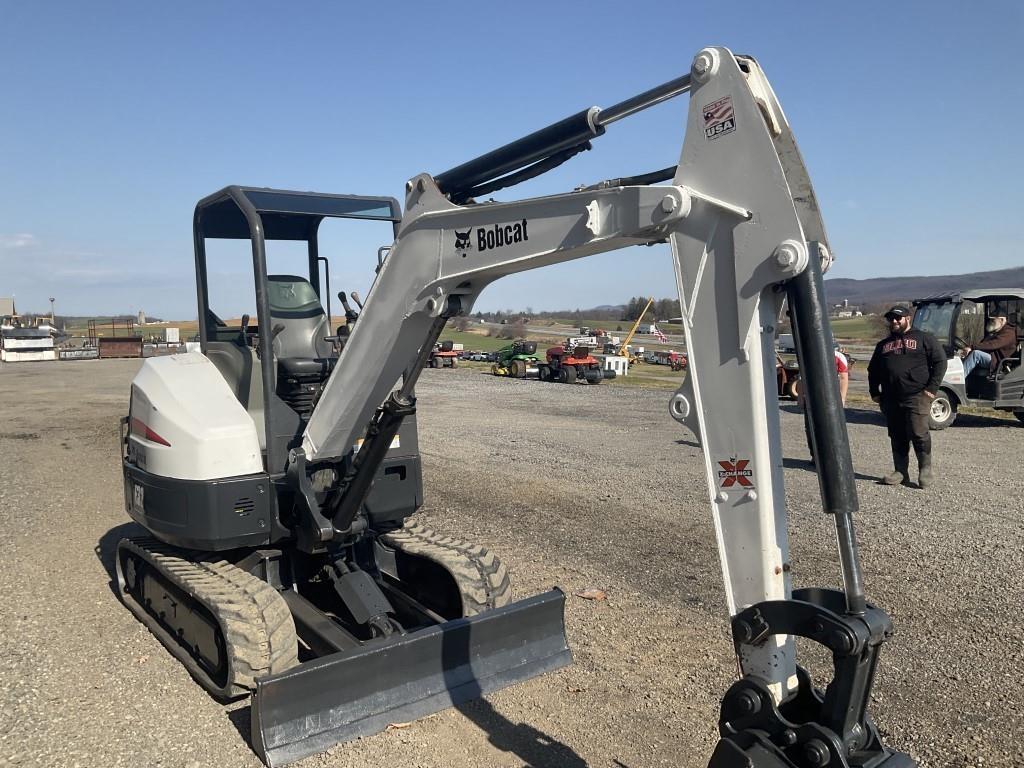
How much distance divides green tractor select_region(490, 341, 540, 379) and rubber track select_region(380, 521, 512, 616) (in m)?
24.6

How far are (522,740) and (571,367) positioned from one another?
23.4 meters

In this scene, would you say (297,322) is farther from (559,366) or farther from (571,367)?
(559,366)

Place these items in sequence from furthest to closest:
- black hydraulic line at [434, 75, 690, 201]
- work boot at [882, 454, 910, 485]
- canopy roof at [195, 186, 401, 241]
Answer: work boot at [882, 454, 910, 485]
canopy roof at [195, 186, 401, 241]
black hydraulic line at [434, 75, 690, 201]

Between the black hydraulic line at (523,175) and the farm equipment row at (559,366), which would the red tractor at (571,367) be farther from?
the black hydraulic line at (523,175)

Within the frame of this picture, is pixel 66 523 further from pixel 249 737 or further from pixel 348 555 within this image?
pixel 249 737

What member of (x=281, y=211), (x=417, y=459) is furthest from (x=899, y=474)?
(x=281, y=211)

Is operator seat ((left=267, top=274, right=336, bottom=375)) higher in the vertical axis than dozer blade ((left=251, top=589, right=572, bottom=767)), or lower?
higher

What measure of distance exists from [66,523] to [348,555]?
4840 mm

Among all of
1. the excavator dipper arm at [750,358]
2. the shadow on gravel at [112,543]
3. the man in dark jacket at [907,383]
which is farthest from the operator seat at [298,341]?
the man in dark jacket at [907,383]

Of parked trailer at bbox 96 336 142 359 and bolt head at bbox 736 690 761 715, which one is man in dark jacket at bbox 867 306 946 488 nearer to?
bolt head at bbox 736 690 761 715

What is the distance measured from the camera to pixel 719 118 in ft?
9.39

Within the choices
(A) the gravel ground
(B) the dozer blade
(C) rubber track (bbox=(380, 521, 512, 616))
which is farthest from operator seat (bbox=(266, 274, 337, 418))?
(A) the gravel ground

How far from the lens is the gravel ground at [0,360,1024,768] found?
411cm

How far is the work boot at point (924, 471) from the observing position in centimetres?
975
